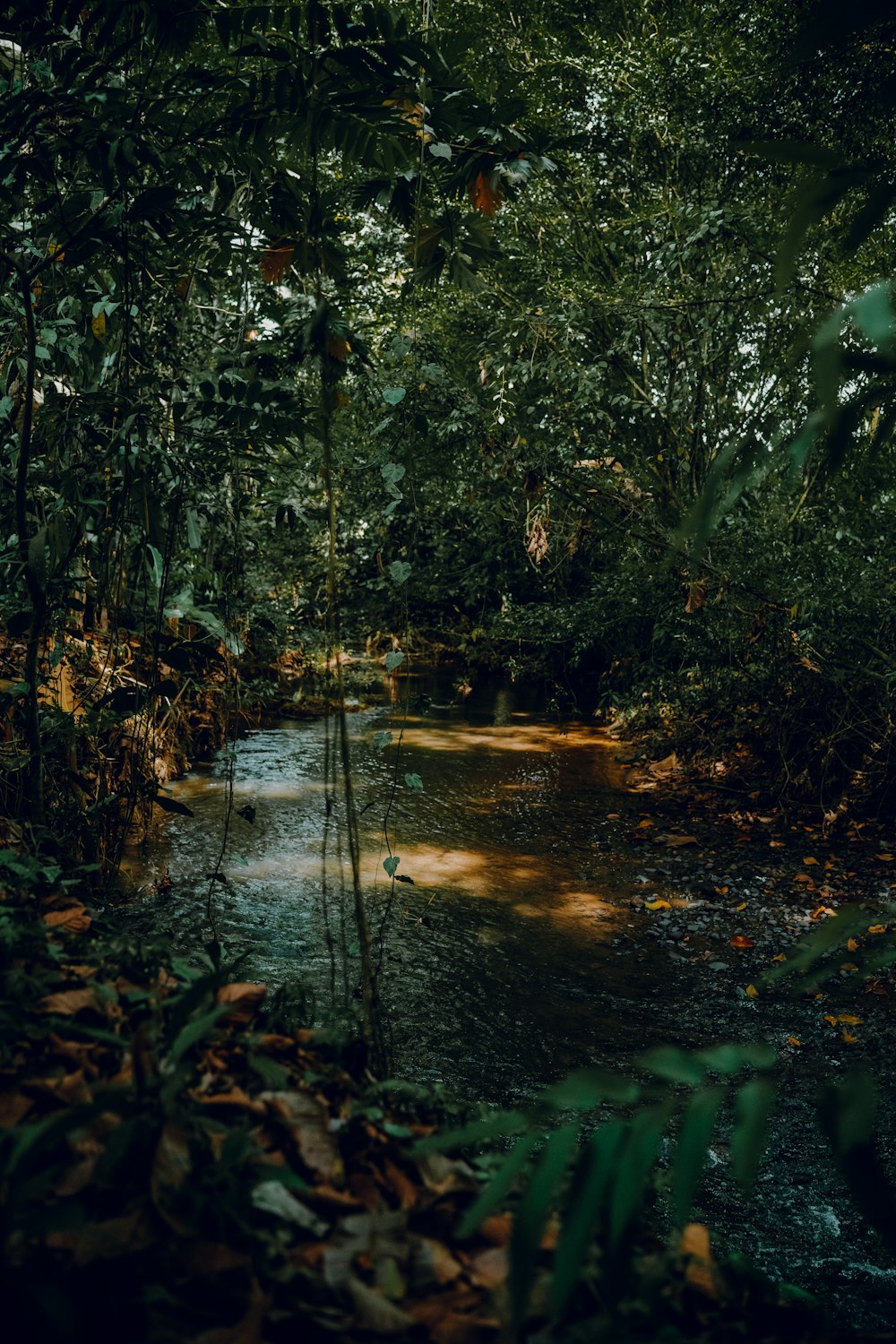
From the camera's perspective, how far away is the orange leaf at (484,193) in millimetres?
2816

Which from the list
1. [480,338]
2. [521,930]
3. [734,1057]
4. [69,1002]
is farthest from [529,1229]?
[480,338]

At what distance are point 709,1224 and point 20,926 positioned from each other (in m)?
2.29

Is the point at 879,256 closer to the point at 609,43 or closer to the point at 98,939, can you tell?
the point at 609,43

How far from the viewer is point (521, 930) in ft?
16.7

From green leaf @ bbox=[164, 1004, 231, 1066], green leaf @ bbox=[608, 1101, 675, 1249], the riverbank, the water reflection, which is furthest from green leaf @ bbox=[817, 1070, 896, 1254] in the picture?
the water reflection

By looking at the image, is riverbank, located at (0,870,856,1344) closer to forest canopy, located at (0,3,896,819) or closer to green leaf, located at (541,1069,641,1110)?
green leaf, located at (541,1069,641,1110)

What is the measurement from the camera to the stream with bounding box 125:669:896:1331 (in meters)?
2.98

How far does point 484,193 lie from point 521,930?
151 inches

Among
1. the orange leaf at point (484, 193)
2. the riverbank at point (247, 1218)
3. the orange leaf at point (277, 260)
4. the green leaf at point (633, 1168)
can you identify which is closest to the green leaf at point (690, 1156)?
Result: the green leaf at point (633, 1168)

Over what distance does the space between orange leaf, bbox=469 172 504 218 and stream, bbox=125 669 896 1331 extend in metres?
1.75

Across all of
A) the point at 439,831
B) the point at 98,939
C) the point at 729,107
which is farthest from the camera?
the point at 729,107

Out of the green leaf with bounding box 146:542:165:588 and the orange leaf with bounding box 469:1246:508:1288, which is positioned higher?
the green leaf with bounding box 146:542:165:588

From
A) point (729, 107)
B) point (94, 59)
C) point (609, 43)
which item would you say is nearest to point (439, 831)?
point (94, 59)

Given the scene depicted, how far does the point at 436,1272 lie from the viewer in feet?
3.87
